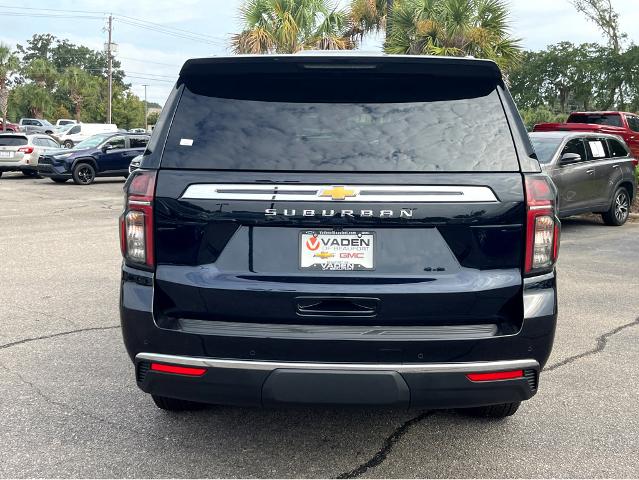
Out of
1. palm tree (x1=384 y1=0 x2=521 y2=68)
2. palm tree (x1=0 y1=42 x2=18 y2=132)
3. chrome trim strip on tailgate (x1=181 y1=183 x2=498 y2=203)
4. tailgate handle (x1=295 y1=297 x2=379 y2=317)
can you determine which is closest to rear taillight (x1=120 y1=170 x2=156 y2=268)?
chrome trim strip on tailgate (x1=181 y1=183 x2=498 y2=203)

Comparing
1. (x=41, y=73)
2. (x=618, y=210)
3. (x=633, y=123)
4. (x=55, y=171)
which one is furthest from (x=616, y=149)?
(x=41, y=73)

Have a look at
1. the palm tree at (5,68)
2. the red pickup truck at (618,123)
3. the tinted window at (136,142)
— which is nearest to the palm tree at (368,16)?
the red pickup truck at (618,123)

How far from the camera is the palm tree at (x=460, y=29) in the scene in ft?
56.7

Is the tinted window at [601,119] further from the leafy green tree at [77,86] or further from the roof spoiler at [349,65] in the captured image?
the leafy green tree at [77,86]

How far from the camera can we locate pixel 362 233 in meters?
2.90

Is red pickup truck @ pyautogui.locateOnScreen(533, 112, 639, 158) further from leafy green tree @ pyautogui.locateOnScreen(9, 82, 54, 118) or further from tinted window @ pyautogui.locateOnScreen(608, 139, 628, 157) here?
leafy green tree @ pyautogui.locateOnScreen(9, 82, 54, 118)

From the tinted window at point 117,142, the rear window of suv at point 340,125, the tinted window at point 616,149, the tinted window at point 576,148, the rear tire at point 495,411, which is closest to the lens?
the rear window of suv at point 340,125

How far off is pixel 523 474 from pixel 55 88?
74.6 meters

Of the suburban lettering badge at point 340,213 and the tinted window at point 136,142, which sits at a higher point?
the tinted window at point 136,142

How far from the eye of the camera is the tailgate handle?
2.89 metres

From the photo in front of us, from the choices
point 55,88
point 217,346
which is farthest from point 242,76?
point 55,88

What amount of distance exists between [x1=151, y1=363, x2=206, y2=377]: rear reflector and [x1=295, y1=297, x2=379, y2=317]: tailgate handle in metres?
0.50

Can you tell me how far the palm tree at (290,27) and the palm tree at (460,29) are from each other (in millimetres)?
2934

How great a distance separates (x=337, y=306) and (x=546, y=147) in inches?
359
